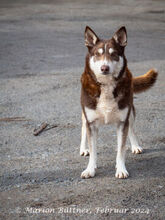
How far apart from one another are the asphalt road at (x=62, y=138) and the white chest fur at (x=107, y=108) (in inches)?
28.1

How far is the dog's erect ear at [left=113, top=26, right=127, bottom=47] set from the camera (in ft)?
15.2

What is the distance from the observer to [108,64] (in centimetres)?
439

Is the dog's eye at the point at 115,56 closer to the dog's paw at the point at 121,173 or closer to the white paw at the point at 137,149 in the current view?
the dog's paw at the point at 121,173

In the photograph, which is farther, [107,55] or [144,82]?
[144,82]

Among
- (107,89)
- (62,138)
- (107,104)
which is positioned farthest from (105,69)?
(62,138)

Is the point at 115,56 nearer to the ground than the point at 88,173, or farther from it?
farther from it

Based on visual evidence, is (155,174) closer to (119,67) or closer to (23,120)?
(119,67)

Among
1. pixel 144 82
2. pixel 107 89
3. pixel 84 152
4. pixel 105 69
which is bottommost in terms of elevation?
pixel 84 152

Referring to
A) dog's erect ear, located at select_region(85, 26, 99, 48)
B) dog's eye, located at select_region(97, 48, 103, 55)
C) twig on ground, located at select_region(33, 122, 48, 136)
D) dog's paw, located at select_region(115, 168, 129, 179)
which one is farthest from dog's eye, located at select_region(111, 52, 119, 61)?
twig on ground, located at select_region(33, 122, 48, 136)

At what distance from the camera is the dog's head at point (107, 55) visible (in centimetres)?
441

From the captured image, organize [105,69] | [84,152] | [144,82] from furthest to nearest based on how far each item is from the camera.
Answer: [144,82] → [84,152] → [105,69]

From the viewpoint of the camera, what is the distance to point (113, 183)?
455 centimetres

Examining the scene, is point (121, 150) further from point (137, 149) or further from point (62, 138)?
point (62, 138)

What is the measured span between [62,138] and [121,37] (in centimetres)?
196
